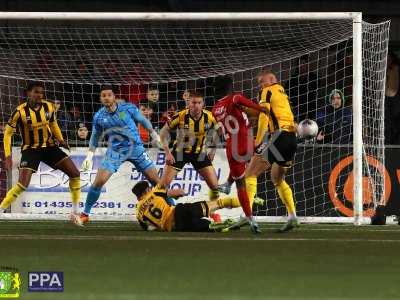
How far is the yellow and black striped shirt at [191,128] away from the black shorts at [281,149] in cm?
142

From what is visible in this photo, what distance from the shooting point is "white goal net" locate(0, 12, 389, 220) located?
14.1 meters

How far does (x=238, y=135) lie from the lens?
1264 centimetres

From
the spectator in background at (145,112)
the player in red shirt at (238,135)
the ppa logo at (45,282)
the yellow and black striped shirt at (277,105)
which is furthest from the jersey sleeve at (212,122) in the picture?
the ppa logo at (45,282)

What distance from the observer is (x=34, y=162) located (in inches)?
526

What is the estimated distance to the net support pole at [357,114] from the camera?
43.1 feet

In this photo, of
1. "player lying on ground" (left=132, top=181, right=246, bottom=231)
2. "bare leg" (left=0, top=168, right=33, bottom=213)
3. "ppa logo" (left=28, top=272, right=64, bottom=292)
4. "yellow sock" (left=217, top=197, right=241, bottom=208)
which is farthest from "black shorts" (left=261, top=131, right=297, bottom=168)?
"ppa logo" (left=28, top=272, right=64, bottom=292)

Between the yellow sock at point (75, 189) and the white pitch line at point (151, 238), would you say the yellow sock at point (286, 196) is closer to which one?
the white pitch line at point (151, 238)

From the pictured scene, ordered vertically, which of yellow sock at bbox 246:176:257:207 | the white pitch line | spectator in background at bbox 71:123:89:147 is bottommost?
the white pitch line

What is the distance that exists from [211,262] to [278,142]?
4050mm

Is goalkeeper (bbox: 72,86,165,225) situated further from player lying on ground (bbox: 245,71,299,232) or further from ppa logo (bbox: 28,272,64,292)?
ppa logo (bbox: 28,272,64,292)

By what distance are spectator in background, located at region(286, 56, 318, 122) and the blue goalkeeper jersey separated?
8.65ft

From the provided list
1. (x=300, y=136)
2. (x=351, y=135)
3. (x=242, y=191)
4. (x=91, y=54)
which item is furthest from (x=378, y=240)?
(x=91, y=54)

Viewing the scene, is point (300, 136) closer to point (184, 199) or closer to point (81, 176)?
point (184, 199)

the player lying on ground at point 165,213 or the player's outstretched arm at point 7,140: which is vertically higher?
the player's outstretched arm at point 7,140
